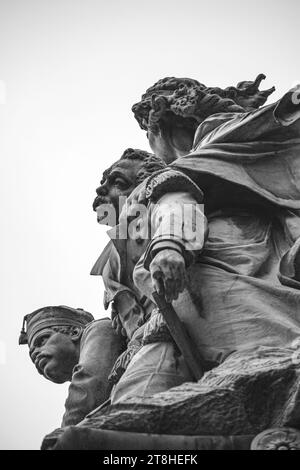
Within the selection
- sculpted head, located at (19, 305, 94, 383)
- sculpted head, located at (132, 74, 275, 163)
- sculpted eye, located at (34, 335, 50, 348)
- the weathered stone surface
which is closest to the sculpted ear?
sculpted head, located at (19, 305, 94, 383)

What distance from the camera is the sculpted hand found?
25.0 feet

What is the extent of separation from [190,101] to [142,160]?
1.12 metres

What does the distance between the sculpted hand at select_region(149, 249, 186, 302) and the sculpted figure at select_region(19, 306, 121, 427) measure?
70.6 inches

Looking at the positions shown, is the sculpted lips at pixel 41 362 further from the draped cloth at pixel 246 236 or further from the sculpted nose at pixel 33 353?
the draped cloth at pixel 246 236

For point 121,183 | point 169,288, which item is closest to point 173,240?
point 169,288

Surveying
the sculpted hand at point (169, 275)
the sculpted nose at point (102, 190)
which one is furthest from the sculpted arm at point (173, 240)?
the sculpted nose at point (102, 190)

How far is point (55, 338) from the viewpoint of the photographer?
10.3 metres

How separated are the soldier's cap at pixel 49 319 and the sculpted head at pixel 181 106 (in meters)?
1.81

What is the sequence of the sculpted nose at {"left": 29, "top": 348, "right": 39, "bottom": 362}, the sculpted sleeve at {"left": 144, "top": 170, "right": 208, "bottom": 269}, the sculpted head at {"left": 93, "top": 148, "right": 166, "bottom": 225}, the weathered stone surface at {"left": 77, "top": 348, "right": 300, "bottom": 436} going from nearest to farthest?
the weathered stone surface at {"left": 77, "top": 348, "right": 300, "bottom": 436}, the sculpted sleeve at {"left": 144, "top": 170, "right": 208, "bottom": 269}, the sculpted head at {"left": 93, "top": 148, "right": 166, "bottom": 225}, the sculpted nose at {"left": 29, "top": 348, "right": 39, "bottom": 362}

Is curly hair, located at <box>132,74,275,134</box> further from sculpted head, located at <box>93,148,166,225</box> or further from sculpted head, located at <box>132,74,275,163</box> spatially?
sculpted head, located at <box>93,148,166,225</box>

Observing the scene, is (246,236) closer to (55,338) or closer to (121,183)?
(121,183)

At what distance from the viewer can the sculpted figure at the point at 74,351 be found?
30.2 ft
